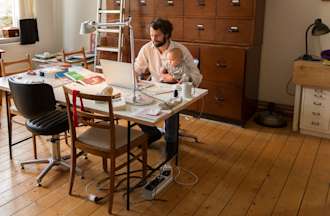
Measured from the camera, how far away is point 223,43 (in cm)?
388

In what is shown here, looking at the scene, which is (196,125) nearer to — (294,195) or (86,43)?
(294,195)

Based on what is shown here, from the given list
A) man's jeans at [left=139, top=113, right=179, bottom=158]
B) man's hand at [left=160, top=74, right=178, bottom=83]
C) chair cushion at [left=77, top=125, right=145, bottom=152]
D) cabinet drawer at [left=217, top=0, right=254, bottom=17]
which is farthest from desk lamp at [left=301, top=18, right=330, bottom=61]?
chair cushion at [left=77, top=125, right=145, bottom=152]

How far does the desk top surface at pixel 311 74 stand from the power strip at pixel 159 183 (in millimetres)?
1716

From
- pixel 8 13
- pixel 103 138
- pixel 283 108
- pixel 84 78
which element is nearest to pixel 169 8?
pixel 84 78

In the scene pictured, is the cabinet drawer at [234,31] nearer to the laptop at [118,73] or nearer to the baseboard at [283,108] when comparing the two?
the baseboard at [283,108]

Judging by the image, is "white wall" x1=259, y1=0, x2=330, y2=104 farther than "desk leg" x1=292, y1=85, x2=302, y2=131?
Yes

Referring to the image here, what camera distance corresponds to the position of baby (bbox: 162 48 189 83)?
3193 millimetres

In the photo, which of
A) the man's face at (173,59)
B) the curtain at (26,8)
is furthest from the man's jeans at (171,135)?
the curtain at (26,8)

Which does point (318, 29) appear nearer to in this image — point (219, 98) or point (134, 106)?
point (219, 98)

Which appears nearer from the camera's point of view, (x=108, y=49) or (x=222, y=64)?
(x=222, y=64)

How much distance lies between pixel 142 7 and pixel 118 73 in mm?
1837

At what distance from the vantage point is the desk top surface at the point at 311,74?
355 cm

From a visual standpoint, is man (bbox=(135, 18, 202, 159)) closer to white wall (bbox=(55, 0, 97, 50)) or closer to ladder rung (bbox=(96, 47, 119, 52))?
ladder rung (bbox=(96, 47, 119, 52))

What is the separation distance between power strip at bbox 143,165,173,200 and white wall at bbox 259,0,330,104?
203 centimetres
